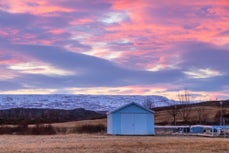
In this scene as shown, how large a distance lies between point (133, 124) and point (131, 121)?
0.38 m

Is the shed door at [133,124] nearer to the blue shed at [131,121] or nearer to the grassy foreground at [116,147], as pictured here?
the blue shed at [131,121]

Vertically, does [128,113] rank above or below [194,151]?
above

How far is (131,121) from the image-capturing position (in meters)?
60.1

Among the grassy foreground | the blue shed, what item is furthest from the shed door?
the grassy foreground

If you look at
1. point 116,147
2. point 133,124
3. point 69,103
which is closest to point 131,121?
point 133,124

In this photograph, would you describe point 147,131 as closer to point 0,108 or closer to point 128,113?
point 128,113

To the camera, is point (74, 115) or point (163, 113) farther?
point (74, 115)

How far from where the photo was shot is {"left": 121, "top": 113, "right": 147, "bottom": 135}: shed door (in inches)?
2352

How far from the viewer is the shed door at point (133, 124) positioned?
5975 cm

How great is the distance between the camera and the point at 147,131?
59.8 meters

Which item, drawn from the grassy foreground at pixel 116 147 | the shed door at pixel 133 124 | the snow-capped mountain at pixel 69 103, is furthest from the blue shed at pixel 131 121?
the snow-capped mountain at pixel 69 103

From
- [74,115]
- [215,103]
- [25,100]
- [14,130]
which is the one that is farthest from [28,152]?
[25,100]

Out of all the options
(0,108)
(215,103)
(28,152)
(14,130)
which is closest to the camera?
(28,152)

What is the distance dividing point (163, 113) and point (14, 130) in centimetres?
5478
